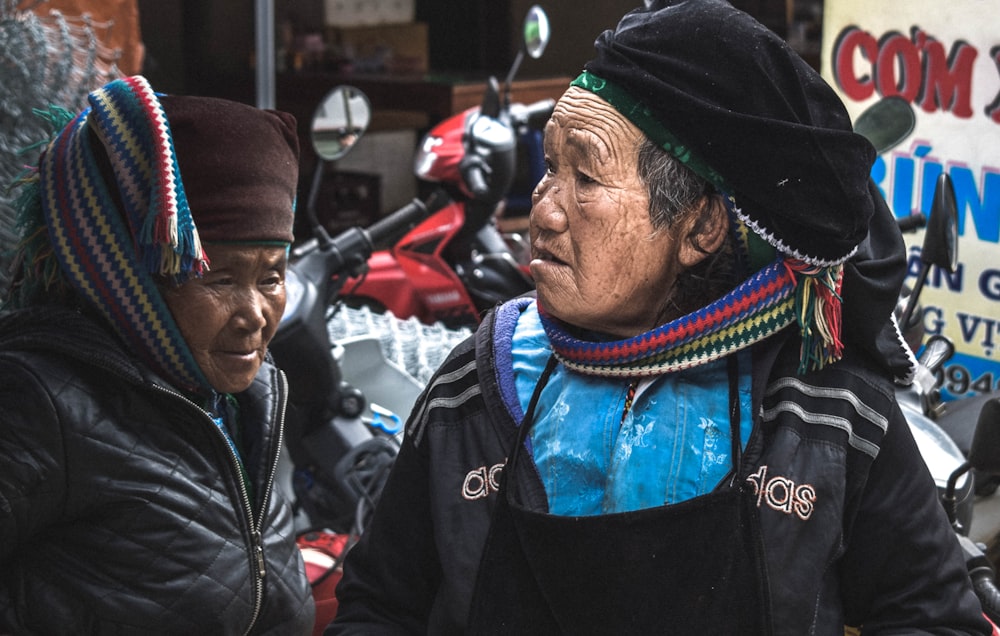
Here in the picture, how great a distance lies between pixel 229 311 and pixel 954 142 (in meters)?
3.19

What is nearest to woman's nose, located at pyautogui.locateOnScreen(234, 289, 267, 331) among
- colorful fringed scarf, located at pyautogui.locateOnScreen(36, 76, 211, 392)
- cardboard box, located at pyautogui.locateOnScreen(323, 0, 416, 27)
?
colorful fringed scarf, located at pyautogui.locateOnScreen(36, 76, 211, 392)

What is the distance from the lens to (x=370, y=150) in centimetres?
912

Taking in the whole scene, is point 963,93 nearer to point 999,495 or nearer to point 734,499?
point 999,495

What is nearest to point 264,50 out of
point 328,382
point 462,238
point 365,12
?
point 328,382

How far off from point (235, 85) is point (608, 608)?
8.86 metres

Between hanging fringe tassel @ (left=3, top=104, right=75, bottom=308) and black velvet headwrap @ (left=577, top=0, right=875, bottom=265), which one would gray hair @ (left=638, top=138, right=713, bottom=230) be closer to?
black velvet headwrap @ (left=577, top=0, right=875, bottom=265)

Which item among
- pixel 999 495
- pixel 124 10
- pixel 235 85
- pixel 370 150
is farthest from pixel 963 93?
pixel 235 85

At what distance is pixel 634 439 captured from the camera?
150cm

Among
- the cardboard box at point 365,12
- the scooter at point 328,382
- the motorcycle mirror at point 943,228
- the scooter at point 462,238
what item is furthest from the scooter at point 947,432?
the cardboard box at point 365,12

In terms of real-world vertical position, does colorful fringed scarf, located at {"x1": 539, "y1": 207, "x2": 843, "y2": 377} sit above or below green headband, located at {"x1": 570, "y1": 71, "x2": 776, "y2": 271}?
below

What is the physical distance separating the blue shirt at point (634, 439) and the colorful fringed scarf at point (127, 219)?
696mm

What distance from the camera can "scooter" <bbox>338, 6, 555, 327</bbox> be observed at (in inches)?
183

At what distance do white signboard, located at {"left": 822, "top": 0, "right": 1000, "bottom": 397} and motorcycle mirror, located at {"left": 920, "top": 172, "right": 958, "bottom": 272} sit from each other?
1.38 meters

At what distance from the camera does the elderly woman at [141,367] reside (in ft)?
6.19
